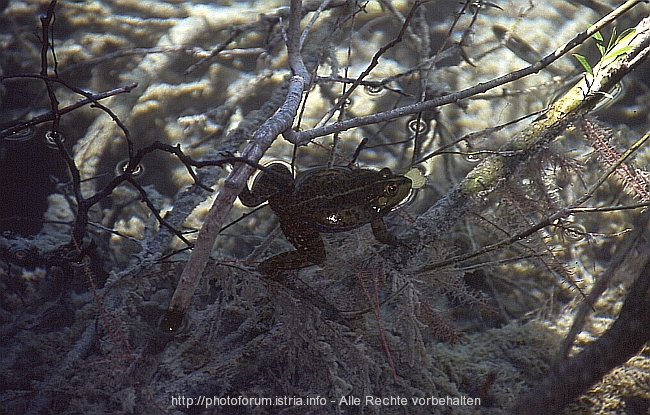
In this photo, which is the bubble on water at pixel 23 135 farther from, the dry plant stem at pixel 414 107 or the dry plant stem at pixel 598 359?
the dry plant stem at pixel 598 359

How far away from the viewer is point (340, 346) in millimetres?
2387

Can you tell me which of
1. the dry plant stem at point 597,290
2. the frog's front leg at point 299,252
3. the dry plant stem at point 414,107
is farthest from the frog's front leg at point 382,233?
the dry plant stem at point 597,290

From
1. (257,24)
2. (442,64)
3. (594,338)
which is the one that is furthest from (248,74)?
(594,338)

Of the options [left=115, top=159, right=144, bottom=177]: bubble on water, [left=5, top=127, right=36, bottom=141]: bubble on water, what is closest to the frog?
[left=115, top=159, right=144, bottom=177]: bubble on water

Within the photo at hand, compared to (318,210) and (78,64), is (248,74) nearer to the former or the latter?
(78,64)

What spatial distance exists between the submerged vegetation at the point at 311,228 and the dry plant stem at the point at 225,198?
0.04 feet

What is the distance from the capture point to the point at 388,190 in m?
2.55

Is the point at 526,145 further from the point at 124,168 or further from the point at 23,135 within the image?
the point at 23,135

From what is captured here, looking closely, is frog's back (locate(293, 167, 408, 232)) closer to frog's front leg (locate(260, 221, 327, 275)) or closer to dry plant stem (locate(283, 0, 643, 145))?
frog's front leg (locate(260, 221, 327, 275))

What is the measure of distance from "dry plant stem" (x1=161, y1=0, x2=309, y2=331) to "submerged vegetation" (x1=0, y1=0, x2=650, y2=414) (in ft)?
0.04

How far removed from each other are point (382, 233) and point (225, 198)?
3.36ft

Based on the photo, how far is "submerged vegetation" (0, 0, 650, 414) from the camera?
86.7 inches

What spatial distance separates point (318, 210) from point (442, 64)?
7.37 ft

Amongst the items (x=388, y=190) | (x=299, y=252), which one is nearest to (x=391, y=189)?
(x=388, y=190)
